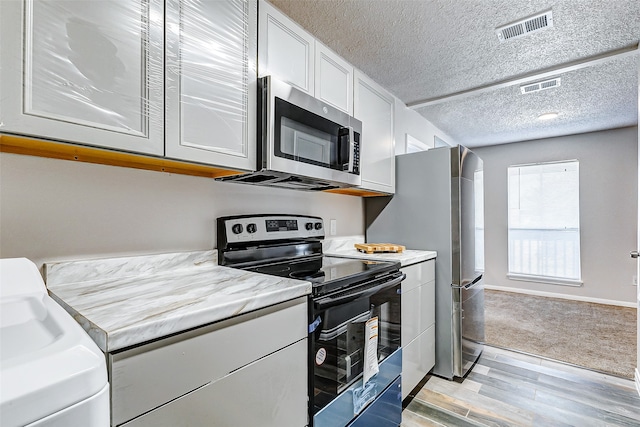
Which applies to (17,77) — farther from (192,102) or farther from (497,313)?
(497,313)

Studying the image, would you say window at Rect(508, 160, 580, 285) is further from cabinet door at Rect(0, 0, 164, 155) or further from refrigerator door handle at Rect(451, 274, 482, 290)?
cabinet door at Rect(0, 0, 164, 155)

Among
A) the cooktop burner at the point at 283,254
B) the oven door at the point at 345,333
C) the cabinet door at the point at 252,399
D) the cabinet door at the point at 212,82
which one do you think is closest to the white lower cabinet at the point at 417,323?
the oven door at the point at 345,333

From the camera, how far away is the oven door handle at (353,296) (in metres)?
1.22

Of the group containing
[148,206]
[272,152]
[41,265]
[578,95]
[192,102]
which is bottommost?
[41,265]

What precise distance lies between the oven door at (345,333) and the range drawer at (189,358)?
7.3 inches

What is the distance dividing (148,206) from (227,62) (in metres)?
0.71

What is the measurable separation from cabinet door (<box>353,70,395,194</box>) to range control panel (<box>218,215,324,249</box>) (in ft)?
1.53

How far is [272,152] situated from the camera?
56.3 inches

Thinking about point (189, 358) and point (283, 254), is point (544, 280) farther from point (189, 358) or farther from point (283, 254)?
point (189, 358)

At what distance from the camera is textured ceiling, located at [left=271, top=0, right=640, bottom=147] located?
1.76 metres

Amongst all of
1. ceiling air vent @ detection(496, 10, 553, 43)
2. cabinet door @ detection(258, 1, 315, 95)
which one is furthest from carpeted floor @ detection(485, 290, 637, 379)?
cabinet door @ detection(258, 1, 315, 95)

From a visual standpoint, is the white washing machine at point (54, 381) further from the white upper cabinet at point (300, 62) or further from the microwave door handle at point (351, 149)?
the microwave door handle at point (351, 149)

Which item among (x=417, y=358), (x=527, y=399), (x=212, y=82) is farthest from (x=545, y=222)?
(x=212, y=82)

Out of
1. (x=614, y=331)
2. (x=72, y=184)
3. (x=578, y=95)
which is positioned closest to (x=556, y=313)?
(x=614, y=331)
